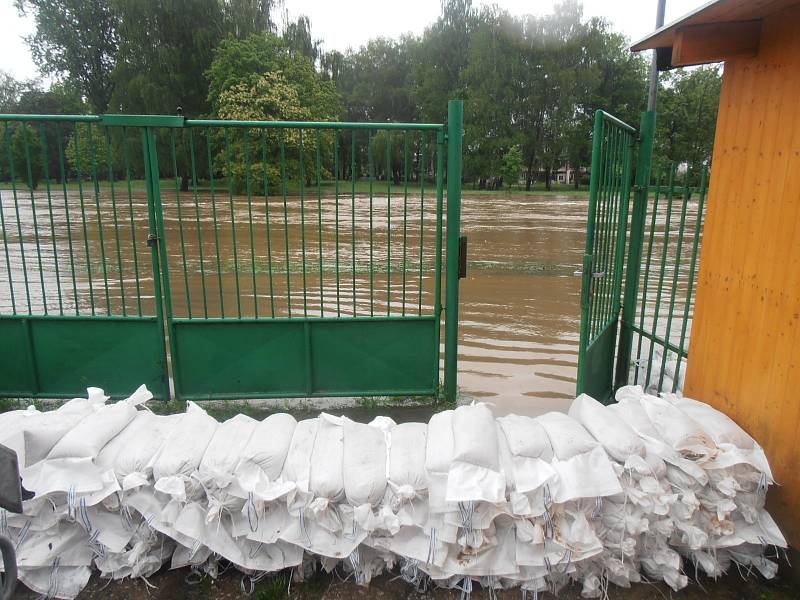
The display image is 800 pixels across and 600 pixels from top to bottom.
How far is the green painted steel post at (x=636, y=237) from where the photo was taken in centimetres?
438

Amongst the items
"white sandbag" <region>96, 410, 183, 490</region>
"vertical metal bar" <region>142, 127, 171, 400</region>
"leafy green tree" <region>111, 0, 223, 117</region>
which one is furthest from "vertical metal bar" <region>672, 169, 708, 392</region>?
"leafy green tree" <region>111, 0, 223, 117</region>

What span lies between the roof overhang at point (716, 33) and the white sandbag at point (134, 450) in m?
3.40

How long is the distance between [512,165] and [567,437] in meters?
41.7

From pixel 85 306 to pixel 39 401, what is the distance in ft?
12.0

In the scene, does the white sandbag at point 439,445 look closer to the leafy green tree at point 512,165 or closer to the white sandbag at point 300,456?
the white sandbag at point 300,456

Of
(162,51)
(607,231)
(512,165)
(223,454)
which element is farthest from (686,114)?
(223,454)

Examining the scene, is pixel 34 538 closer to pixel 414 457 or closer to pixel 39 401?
pixel 414 457

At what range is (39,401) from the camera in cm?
487

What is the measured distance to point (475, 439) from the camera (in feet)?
8.72

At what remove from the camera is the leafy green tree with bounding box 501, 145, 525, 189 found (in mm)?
42312

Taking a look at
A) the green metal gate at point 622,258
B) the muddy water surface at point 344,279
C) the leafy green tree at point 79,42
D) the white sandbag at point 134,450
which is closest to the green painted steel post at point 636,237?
the green metal gate at point 622,258

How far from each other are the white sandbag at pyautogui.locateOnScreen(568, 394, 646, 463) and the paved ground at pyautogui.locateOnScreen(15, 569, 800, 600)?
2.24 ft

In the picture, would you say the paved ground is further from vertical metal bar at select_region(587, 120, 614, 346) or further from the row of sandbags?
vertical metal bar at select_region(587, 120, 614, 346)

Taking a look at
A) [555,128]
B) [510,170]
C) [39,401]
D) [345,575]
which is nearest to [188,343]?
[39,401]
